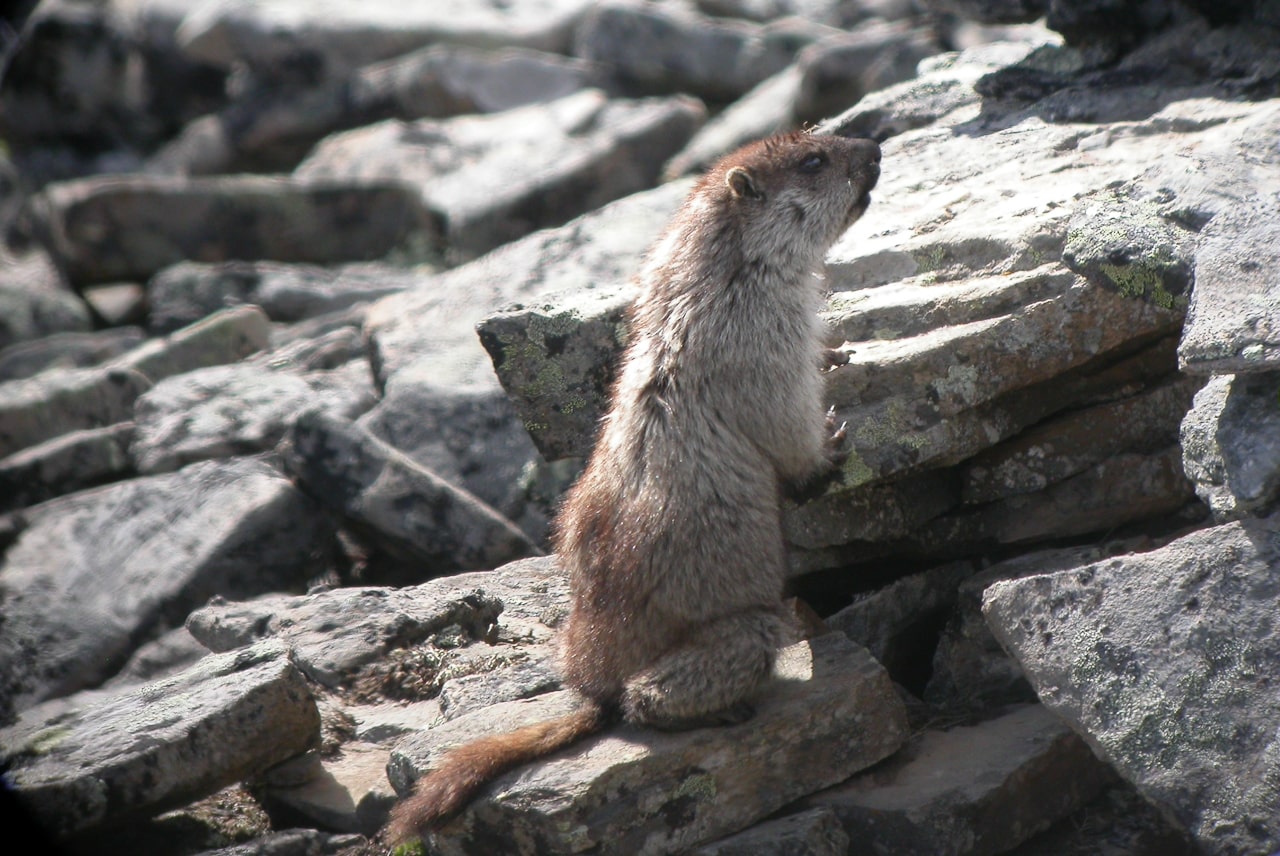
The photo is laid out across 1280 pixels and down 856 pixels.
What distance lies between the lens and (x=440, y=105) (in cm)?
1636

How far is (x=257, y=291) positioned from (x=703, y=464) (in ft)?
29.1

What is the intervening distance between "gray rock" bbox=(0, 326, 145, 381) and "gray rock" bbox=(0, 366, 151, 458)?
1.98m

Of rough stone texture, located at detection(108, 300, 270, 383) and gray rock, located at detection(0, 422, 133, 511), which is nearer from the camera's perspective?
gray rock, located at detection(0, 422, 133, 511)

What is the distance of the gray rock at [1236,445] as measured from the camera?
14.1 ft

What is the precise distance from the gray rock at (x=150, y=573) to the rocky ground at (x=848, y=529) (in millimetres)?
27

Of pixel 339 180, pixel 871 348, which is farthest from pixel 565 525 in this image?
pixel 339 180

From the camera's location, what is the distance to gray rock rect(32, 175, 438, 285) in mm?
14008

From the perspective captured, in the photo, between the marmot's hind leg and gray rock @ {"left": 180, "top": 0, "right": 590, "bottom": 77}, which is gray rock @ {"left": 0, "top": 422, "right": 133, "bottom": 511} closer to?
the marmot's hind leg

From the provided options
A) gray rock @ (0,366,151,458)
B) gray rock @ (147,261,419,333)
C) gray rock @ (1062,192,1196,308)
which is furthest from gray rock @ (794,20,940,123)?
gray rock @ (0,366,151,458)

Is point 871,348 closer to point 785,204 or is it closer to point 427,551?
point 785,204

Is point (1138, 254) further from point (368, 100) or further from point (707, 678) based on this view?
point (368, 100)

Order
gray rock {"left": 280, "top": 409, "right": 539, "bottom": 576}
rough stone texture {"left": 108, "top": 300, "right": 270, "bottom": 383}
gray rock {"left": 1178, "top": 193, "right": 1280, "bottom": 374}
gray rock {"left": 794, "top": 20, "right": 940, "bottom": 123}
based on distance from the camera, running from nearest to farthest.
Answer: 1. gray rock {"left": 1178, "top": 193, "right": 1280, "bottom": 374}
2. gray rock {"left": 280, "top": 409, "right": 539, "bottom": 576}
3. rough stone texture {"left": 108, "top": 300, "right": 270, "bottom": 383}
4. gray rock {"left": 794, "top": 20, "right": 940, "bottom": 123}

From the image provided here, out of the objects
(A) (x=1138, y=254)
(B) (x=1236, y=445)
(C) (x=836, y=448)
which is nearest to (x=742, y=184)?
(C) (x=836, y=448)

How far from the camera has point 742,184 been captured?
617 cm
